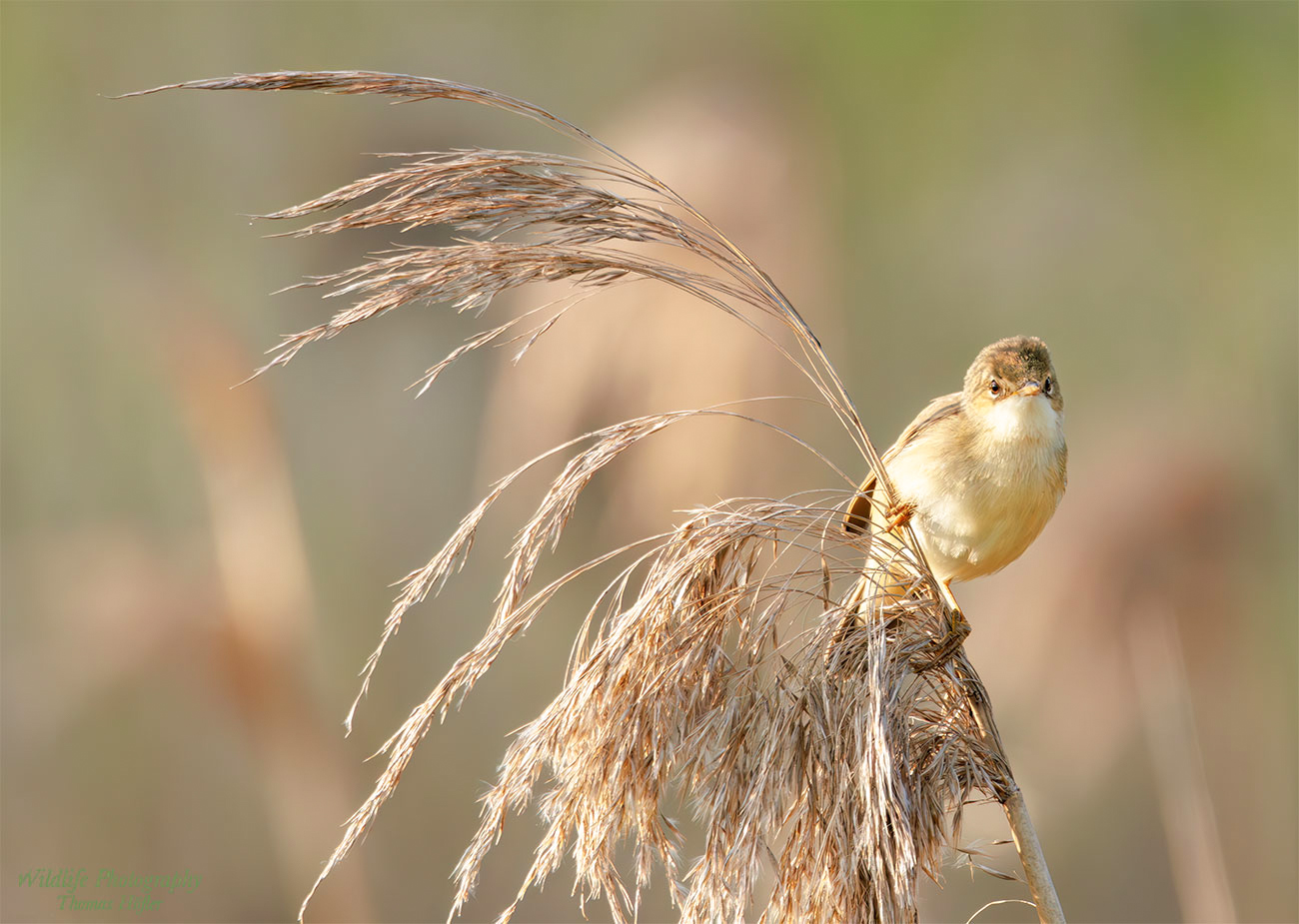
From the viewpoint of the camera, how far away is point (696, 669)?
159cm

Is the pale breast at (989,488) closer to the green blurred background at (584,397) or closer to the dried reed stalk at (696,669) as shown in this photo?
the dried reed stalk at (696,669)

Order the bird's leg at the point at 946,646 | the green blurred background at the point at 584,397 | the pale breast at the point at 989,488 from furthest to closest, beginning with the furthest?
the green blurred background at the point at 584,397 < the pale breast at the point at 989,488 < the bird's leg at the point at 946,646

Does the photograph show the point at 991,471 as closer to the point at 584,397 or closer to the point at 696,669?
the point at 696,669

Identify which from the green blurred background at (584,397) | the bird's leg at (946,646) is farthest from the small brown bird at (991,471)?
the green blurred background at (584,397)

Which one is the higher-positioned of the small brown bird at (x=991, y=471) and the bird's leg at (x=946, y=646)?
the small brown bird at (x=991, y=471)

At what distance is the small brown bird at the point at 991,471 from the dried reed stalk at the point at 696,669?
58 centimetres

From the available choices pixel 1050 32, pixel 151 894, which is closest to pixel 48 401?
pixel 151 894

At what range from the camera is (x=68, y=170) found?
6.00 metres

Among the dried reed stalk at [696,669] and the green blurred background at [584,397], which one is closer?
the dried reed stalk at [696,669]

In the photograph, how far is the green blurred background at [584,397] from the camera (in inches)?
133

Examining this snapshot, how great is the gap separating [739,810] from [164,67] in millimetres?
6094

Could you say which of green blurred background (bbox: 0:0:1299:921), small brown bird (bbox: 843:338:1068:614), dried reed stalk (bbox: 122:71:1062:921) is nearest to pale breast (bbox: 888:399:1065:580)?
small brown bird (bbox: 843:338:1068:614)

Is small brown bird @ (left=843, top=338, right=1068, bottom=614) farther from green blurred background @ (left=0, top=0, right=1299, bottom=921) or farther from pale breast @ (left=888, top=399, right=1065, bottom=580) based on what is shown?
green blurred background @ (left=0, top=0, right=1299, bottom=921)

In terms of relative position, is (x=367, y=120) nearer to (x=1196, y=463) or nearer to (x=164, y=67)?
(x=164, y=67)
